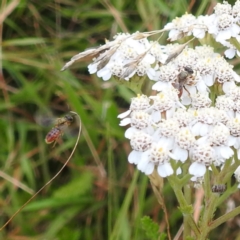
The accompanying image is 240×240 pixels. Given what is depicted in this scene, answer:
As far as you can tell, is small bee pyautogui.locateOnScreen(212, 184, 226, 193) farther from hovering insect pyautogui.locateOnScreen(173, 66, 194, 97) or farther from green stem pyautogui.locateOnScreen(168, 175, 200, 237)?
hovering insect pyautogui.locateOnScreen(173, 66, 194, 97)

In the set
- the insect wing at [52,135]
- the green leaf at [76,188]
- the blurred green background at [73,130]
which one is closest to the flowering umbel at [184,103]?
the insect wing at [52,135]

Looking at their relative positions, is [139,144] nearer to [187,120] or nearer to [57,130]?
[187,120]

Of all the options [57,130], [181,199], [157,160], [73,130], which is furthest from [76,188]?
[157,160]

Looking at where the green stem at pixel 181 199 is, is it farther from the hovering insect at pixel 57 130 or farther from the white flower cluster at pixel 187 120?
the hovering insect at pixel 57 130

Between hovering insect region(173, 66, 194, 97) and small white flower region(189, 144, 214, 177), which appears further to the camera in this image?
hovering insect region(173, 66, 194, 97)

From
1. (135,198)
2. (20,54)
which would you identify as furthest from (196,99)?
(20,54)

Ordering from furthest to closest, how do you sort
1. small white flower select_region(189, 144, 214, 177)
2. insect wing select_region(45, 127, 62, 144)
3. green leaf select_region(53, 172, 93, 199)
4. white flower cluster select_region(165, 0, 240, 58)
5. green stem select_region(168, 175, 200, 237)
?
green leaf select_region(53, 172, 93, 199) < insect wing select_region(45, 127, 62, 144) < white flower cluster select_region(165, 0, 240, 58) < green stem select_region(168, 175, 200, 237) < small white flower select_region(189, 144, 214, 177)

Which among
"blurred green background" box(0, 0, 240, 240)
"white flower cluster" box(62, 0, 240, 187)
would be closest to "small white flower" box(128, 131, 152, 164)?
"white flower cluster" box(62, 0, 240, 187)

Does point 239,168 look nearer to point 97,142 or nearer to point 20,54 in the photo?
point 97,142
